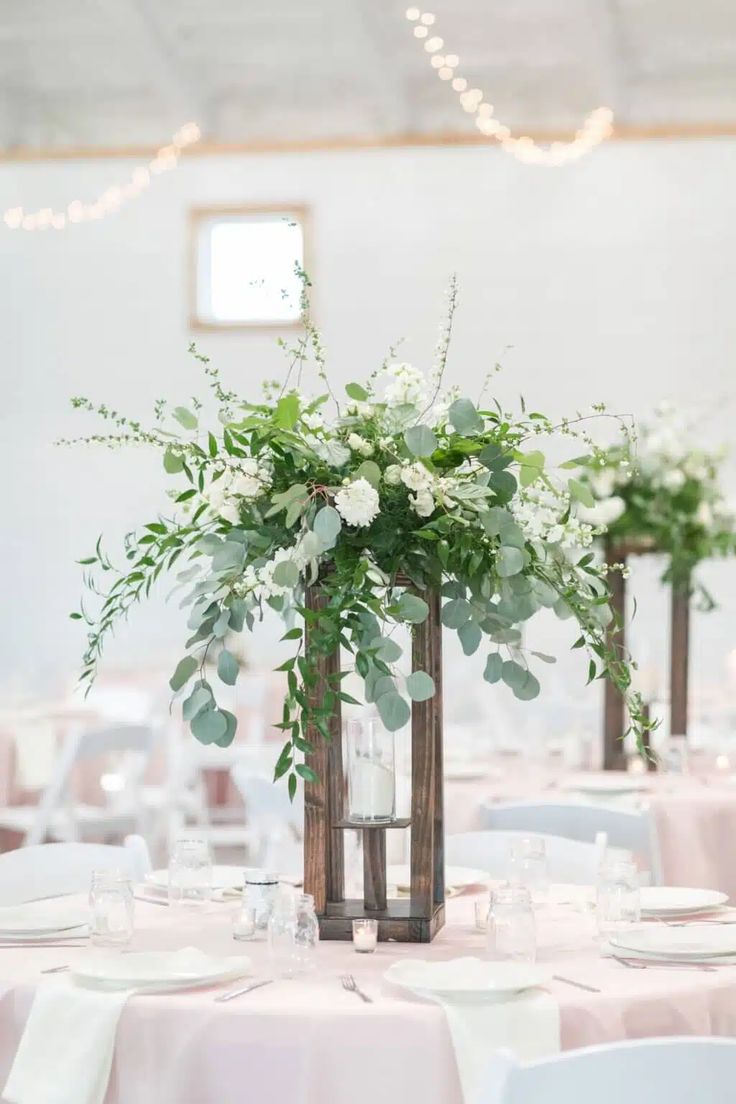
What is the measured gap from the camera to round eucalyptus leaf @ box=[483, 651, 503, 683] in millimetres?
2455

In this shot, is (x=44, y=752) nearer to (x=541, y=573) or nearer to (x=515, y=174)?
(x=541, y=573)

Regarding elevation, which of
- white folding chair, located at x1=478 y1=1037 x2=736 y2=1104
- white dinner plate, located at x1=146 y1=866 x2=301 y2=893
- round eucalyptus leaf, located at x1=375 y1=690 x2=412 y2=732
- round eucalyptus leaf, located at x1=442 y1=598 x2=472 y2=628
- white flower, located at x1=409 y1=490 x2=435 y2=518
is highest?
white flower, located at x1=409 y1=490 x2=435 y2=518

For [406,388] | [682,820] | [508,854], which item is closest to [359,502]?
[406,388]

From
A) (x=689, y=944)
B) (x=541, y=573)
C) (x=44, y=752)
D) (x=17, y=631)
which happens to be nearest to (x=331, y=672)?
(x=541, y=573)

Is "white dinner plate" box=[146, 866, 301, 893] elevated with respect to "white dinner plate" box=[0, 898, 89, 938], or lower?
lower

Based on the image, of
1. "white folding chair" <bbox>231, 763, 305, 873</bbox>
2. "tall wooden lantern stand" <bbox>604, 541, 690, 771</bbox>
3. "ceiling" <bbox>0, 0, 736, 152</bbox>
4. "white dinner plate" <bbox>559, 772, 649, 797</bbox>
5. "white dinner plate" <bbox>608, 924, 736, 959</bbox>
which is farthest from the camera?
"ceiling" <bbox>0, 0, 736, 152</bbox>

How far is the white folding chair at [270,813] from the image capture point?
173 inches

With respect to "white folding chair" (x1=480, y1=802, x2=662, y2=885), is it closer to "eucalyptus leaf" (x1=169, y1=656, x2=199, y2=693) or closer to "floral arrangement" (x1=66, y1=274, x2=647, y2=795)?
"floral arrangement" (x1=66, y1=274, x2=647, y2=795)

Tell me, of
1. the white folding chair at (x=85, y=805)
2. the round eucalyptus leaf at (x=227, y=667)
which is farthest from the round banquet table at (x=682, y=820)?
the round eucalyptus leaf at (x=227, y=667)

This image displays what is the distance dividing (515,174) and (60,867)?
777 cm

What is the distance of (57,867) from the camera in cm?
313

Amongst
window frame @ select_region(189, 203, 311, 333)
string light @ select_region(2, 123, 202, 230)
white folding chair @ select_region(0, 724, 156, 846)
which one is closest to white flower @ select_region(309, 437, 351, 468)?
white folding chair @ select_region(0, 724, 156, 846)

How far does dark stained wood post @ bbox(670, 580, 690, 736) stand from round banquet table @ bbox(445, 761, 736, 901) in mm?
939

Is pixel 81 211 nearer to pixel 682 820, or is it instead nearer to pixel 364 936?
pixel 682 820
